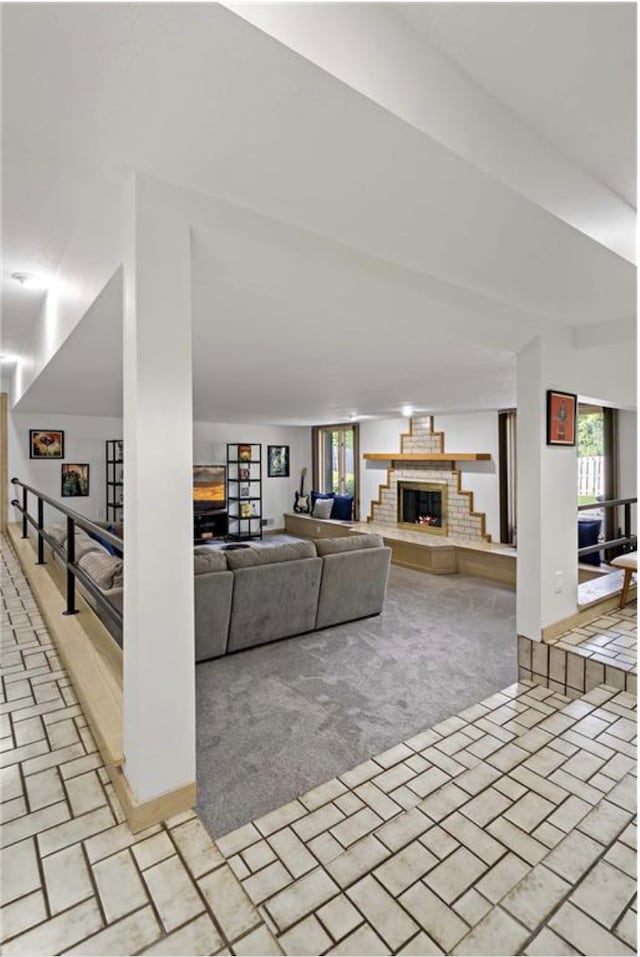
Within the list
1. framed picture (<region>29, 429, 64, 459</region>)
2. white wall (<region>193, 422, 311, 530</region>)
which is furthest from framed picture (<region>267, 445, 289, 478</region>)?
framed picture (<region>29, 429, 64, 459</region>)

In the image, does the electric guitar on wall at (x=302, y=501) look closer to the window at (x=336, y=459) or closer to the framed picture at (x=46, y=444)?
the window at (x=336, y=459)

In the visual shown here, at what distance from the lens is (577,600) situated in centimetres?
332

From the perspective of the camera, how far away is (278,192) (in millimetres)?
1479

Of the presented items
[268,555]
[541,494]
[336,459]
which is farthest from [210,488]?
[541,494]

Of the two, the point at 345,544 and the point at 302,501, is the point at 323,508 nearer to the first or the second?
the point at 302,501

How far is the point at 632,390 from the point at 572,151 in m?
2.80

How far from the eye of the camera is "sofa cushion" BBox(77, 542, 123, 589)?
3.15 meters

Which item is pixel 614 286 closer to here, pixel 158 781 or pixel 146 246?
pixel 146 246

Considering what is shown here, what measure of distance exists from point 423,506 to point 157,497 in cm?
716

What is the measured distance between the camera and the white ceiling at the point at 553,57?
1.13m

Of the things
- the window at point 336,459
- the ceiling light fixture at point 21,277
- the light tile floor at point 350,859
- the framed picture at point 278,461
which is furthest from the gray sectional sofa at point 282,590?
the framed picture at point 278,461

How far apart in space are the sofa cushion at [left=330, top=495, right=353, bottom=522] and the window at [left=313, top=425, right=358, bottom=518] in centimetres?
10

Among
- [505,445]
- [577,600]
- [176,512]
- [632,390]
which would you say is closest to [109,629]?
[176,512]

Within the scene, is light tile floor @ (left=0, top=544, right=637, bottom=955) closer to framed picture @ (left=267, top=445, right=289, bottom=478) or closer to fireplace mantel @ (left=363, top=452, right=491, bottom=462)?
fireplace mantel @ (left=363, top=452, right=491, bottom=462)
